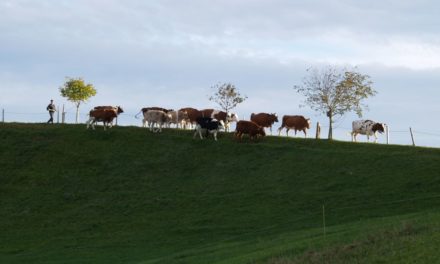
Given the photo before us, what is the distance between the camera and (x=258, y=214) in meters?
44.9

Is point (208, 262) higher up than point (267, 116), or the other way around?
point (267, 116)

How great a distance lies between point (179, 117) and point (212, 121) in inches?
300

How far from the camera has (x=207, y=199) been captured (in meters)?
50.0

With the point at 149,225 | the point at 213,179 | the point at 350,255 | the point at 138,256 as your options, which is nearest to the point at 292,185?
the point at 213,179

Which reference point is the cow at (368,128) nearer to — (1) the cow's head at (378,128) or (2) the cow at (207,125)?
(1) the cow's head at (378,128)

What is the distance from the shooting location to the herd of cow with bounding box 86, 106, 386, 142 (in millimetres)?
65000

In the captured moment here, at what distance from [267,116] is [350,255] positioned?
46953 millimetres

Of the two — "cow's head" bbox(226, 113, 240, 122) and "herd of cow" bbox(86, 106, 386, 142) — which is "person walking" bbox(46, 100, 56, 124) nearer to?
"herd of cow" bbox(86, 106, 386, 142)

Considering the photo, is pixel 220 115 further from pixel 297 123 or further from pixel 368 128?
pixel 368 128

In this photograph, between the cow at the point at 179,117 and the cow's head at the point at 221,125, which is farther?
the cow at the point at 179,117

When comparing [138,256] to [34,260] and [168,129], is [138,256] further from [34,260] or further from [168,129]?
[168,129]

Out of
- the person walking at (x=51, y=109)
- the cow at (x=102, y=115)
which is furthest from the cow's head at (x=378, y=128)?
the person walking at (x=51, y=109)

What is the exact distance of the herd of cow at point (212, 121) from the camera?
213 feet

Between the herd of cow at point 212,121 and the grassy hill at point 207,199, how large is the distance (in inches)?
51.6
